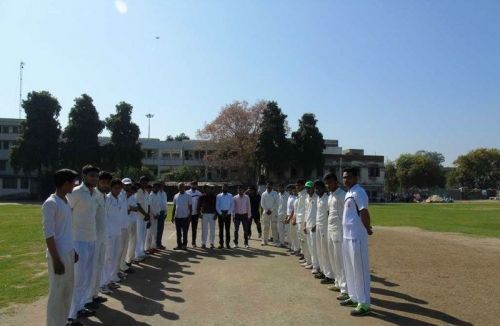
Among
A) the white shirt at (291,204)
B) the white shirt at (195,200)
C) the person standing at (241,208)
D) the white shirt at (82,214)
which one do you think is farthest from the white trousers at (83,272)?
the person standing at (241,208)

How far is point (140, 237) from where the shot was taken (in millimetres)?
13383

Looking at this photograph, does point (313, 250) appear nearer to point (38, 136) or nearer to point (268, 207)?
point (268, 207)

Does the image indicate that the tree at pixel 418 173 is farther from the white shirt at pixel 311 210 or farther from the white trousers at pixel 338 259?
the white trousers at pixel 338 259

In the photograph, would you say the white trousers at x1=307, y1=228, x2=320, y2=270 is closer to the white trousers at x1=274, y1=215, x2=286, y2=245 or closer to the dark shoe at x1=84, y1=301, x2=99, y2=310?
the dark shoe at x1=84, y1=301, x2=99, y2=310

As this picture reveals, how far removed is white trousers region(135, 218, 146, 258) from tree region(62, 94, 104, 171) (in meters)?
47.9

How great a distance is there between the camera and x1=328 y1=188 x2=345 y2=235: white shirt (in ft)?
29.6

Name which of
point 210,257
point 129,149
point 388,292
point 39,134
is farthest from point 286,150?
point 388,292

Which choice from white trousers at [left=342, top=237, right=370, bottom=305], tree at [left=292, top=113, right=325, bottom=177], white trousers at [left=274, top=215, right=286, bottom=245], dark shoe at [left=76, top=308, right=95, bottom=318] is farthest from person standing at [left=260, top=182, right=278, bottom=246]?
tree at [left=292, top=113, right=325, bottom=177]

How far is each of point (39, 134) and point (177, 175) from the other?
694 inches

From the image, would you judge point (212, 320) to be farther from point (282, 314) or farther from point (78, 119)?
point (78, 119)

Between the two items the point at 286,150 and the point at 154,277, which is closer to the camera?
the point at 154,277

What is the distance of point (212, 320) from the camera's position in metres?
7.28

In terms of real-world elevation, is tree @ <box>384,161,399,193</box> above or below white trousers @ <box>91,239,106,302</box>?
above

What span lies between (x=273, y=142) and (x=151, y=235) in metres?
47.0
